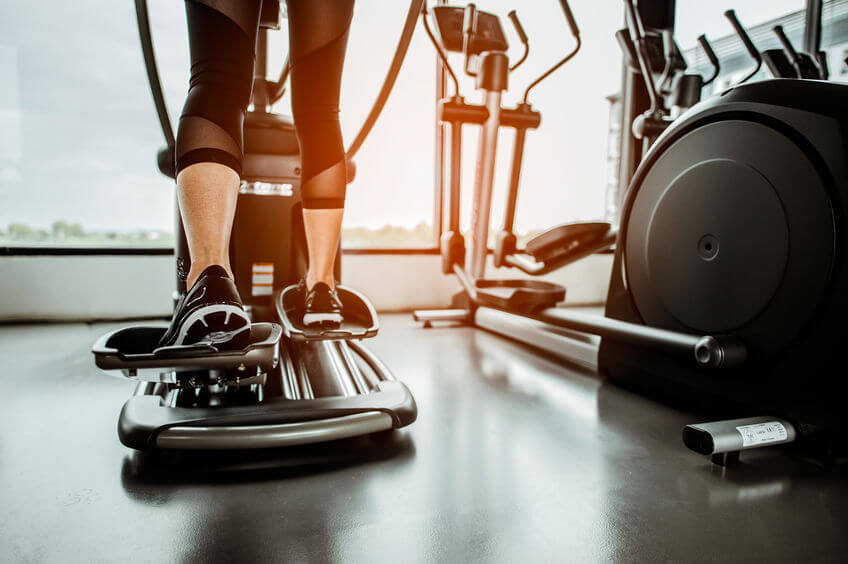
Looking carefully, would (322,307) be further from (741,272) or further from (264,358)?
(741,272)

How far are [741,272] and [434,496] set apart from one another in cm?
85

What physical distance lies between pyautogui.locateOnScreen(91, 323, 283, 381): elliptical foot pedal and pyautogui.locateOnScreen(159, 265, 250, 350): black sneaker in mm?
16

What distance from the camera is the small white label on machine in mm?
1697

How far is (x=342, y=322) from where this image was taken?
122 cm

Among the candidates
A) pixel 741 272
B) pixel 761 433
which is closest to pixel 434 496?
pixel 761 433

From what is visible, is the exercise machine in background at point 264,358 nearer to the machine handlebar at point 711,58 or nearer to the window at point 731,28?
the machine handlebar at point 711,58

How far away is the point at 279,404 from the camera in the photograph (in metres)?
1.02

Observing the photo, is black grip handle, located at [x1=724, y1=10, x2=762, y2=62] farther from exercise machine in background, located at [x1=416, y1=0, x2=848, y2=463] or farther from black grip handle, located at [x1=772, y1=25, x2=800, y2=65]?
exercise machine in background, located at [x1=416, y1=0, x2=848, y2=463]

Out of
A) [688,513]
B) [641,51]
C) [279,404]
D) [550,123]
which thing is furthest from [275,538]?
[550,123]

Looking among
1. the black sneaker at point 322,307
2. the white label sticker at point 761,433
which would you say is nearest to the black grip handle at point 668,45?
the white label sticker at point 761,433

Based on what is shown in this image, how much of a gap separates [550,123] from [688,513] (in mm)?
2905

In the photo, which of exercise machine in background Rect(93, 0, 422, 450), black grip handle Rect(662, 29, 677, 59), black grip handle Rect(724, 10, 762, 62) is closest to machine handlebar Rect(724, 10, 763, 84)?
black grip handle Rect(724, 10, 762, 62)

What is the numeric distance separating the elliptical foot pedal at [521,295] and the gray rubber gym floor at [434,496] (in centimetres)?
78

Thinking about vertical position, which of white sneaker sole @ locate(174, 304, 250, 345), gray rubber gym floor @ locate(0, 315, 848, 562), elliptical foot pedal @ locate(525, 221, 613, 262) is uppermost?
elliptical foot pedal @ locate(525, 221, 613, 262)
